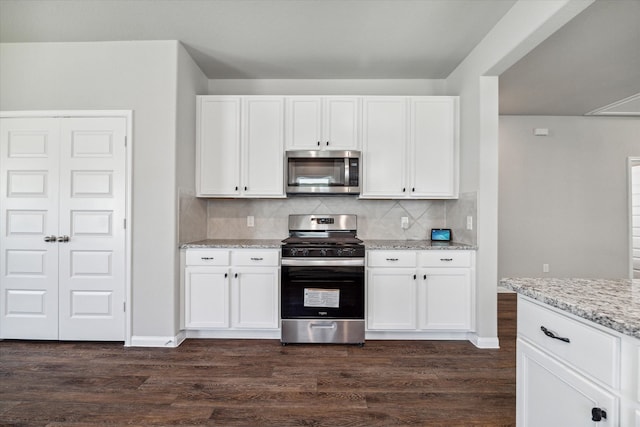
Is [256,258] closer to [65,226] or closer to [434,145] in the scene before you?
[65,226]

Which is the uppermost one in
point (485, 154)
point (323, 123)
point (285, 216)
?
point (323, 123)

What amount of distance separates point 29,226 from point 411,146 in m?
3.66

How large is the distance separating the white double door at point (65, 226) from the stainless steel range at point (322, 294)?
148 centimetres

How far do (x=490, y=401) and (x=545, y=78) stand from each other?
3359 millimetres

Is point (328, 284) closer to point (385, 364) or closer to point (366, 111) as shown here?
point (385, 364)

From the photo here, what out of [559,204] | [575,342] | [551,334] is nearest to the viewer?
[575,342]

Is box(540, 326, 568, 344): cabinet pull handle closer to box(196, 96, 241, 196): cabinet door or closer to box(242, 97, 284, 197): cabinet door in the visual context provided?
box(242, 97, 284, 197): cabinet door

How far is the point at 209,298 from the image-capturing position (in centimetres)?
298

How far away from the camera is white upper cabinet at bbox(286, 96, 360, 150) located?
130 inches

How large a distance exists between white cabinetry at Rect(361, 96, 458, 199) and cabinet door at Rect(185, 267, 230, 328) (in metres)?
1.65

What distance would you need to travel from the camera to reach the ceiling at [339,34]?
2.41 metres

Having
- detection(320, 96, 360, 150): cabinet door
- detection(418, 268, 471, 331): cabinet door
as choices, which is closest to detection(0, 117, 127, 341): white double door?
detection(320, 96, 360, 150): cabinet door

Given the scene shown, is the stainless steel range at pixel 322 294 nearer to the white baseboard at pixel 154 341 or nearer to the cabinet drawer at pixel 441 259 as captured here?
the cabinet drawer at pixel 441 259

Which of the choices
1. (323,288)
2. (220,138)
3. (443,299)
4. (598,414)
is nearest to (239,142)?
(220,138)
